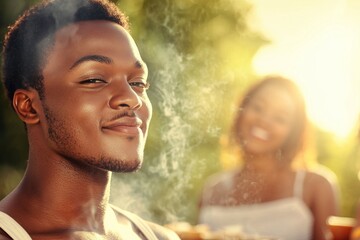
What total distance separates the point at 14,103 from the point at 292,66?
1.60 meters

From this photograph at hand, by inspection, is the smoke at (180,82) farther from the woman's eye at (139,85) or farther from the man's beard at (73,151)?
the man's beard at (73,151)

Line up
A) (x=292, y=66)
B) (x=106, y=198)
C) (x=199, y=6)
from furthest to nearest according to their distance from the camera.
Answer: (x=292, y=66) < (x=199, y=6) < (x=106, y=198)

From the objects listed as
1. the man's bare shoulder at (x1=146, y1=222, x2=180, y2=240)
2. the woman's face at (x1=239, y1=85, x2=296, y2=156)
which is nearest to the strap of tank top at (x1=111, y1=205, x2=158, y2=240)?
the man's bare shoulder at (x1=146, y1=222, x2=180, y2=240)

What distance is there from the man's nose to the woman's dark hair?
1.59 meters

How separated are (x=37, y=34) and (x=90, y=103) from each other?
20 centimetres

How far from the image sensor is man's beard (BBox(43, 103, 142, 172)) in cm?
126

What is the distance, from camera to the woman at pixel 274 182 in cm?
283

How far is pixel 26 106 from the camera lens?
132 cm

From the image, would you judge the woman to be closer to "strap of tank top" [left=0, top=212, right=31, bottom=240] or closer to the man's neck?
the man's neck

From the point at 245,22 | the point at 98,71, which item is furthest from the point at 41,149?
the point at 245,22

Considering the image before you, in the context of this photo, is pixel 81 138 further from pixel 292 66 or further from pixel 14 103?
pixel 292 66

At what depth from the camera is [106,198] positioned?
1.41 metres

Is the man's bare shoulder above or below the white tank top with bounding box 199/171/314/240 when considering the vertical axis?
below

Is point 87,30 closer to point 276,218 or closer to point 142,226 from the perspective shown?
point 142,226
